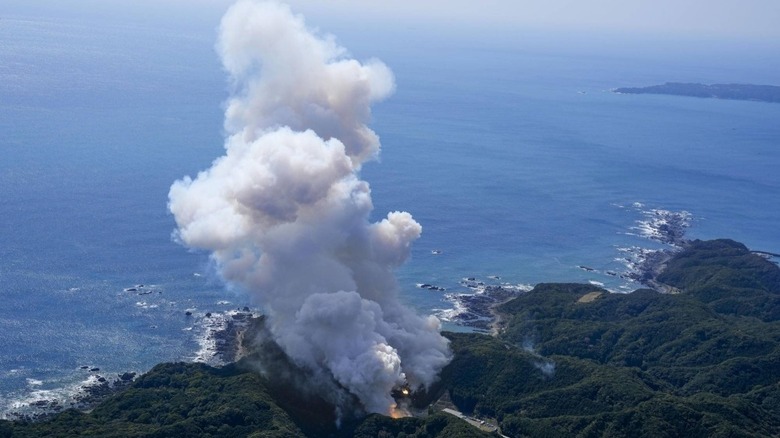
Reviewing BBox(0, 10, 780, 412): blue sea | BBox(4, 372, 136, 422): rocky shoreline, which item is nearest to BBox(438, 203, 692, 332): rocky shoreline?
BBox(0, 10, 780, 412): blue sea

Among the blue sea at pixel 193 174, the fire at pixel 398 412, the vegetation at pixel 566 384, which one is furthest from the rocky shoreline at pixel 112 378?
the fire at pixel 398 412

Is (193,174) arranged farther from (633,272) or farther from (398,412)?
(398,412)

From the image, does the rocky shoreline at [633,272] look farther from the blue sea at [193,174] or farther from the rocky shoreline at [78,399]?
the rocky shoreline at [78,399]

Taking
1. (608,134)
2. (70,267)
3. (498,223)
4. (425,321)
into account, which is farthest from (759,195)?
(70,267)

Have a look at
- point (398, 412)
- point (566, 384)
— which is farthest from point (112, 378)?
point (566, 384)

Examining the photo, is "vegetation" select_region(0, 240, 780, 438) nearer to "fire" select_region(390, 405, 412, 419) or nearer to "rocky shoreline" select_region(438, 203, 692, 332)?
"rocky shoreline" select_region(438, 203, 692, 332)

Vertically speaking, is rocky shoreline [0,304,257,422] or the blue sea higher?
the blue sea
